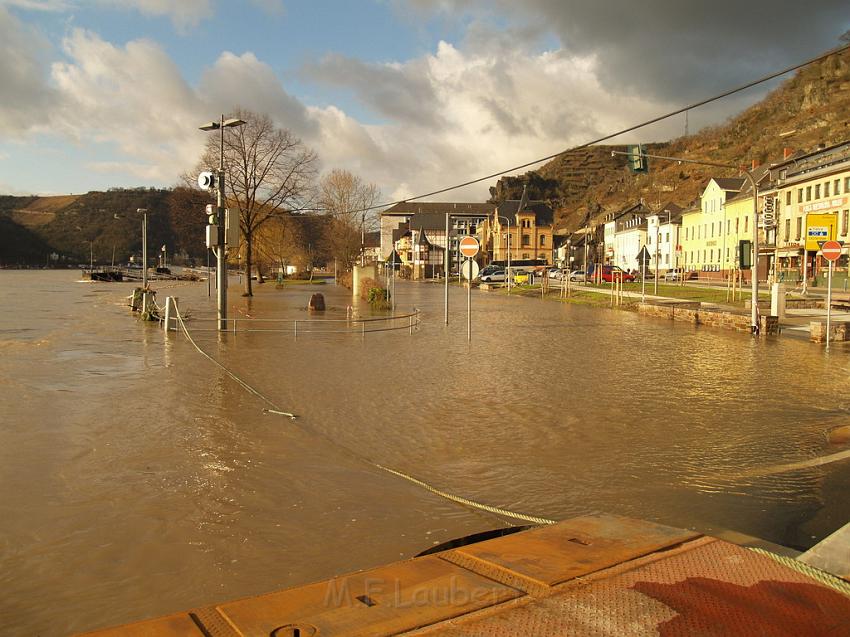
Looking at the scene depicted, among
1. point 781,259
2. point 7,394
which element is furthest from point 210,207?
point 781,259

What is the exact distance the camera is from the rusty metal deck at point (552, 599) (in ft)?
9.82

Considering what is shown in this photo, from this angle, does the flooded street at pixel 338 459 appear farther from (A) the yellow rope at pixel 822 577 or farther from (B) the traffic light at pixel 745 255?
(B) the traffic light at pixel 745 255

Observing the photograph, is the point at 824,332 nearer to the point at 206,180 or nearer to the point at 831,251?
the point at 831,251

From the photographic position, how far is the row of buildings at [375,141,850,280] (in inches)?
2183

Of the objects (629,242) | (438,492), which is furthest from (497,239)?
(438,492)

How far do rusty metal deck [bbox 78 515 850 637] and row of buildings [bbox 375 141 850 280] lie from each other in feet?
72.4

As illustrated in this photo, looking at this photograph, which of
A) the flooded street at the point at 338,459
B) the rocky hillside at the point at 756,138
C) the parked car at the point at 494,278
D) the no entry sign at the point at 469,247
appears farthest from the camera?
the rocky hillside at the point at 756,138

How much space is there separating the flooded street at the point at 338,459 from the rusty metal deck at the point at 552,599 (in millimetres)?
1854

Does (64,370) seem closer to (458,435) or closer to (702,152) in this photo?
(458,435)

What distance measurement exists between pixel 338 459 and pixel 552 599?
563cm

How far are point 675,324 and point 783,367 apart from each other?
13.4 meters

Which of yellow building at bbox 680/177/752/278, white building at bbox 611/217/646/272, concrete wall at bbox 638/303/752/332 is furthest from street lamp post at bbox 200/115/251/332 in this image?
white building at bbox 611/217/646/272

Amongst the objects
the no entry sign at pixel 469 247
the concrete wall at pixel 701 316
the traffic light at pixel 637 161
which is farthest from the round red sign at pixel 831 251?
the no entry sign at pixel 469 247

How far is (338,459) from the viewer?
863 centimetres
